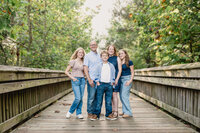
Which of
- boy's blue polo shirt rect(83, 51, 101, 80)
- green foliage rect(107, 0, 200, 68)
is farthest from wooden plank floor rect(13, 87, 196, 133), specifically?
green foliage rect(107, 0, 200, 68)

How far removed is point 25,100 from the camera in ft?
14.8

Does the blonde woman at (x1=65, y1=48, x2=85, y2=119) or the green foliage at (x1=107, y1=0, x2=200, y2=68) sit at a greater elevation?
the green foliage at (x1=107, y1=0, x2=200, y2=68)

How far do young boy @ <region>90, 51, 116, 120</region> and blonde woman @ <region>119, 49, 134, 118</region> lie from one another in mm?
401

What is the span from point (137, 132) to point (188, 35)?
170 inches

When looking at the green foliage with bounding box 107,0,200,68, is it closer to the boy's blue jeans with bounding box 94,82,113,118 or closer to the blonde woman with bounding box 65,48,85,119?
the boy's blue jeans with bounding box 94,82,113,118

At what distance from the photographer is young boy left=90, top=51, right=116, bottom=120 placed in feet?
15.3

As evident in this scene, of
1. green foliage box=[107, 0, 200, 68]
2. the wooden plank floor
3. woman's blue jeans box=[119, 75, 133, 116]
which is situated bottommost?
the wooden plank floor

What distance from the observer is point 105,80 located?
466cm

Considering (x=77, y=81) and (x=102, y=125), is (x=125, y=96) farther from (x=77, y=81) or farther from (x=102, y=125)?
(x=77, y=81)

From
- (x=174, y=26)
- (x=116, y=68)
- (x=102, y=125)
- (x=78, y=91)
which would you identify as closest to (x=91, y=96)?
(x=78, y=91)

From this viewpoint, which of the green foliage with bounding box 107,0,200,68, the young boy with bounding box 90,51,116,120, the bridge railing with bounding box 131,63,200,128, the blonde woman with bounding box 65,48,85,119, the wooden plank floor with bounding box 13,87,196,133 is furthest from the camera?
the green foliage with bounding box 107,0,200,68

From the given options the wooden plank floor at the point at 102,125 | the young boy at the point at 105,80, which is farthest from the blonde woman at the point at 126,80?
the young boy at the point at 105,80

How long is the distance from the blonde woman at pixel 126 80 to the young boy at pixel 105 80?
A: 0.40 metres

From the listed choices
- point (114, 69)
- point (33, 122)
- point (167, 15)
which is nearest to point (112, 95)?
point (114, 69)
